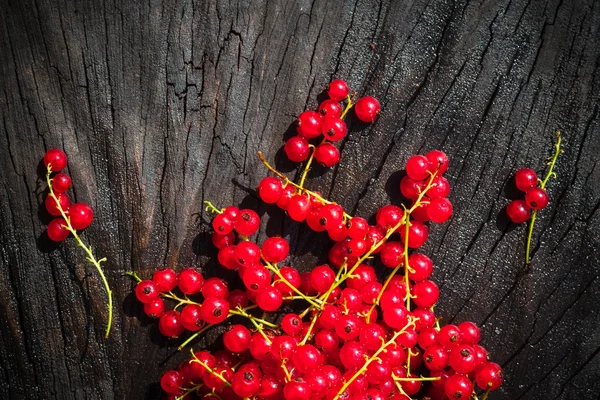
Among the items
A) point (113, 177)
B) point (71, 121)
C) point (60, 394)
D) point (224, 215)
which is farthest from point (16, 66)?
point (60, 394)

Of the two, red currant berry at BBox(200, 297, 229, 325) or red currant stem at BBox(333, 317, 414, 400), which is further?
red currant berry at BBox(200, 297, 229, 325)

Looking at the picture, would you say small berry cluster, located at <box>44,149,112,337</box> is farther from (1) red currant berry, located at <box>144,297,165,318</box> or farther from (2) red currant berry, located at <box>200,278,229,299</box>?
(2) red currant berry, located at <box>200,278,229,299</box>

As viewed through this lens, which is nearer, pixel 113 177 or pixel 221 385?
pixel 221 385

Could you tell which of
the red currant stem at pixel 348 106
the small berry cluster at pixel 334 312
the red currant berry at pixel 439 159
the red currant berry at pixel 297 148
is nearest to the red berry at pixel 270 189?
the small berry cluster at pixel 334 312

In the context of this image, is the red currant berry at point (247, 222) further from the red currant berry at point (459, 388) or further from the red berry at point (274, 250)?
the red currant berry at point (459, 388)

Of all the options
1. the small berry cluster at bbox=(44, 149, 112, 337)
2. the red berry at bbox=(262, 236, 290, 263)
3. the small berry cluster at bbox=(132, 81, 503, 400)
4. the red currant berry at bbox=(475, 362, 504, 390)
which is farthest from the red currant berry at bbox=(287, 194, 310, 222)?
the red currant berry at bbox=(475, 362, 504, 390)

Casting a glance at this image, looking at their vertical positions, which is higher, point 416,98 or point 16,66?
point 416,98

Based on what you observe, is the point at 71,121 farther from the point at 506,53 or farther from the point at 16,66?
the point at 506,53
